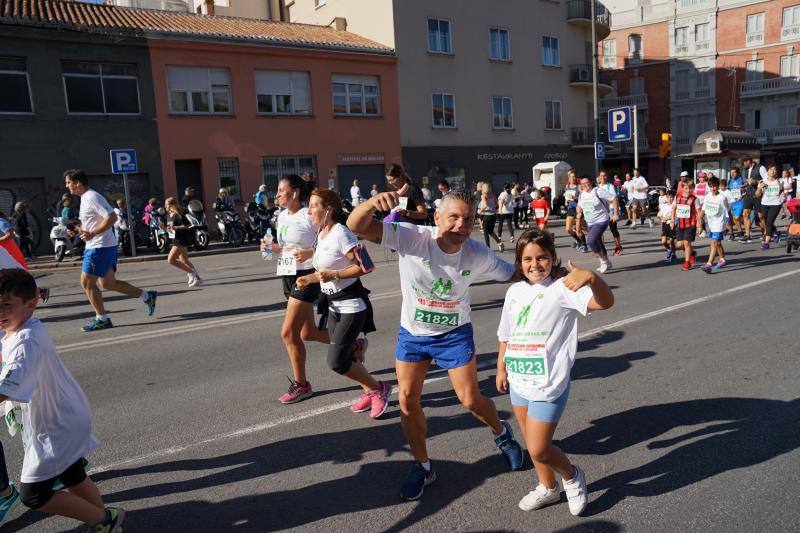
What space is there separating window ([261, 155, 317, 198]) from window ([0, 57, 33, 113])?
335 inches

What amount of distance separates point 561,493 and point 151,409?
3.48 meters

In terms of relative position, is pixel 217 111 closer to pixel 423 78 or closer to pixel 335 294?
pixel 423 78

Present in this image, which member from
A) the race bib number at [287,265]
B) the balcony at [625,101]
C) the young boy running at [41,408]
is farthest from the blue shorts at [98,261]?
the balcony at [625,101]

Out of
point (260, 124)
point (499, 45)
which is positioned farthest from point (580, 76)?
point (260, 124)

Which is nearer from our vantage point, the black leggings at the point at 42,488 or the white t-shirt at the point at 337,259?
the black leggings at the point at 42,488

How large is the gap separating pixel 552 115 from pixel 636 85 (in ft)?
70.6

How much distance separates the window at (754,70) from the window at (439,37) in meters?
30.6

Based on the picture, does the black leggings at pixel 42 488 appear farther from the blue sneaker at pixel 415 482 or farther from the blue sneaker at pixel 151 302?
the blue sneaker at pixel 151 302

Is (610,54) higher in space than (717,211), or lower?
higher

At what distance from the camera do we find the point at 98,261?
7734 millimetres

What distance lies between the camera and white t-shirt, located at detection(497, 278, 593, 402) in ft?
9.86

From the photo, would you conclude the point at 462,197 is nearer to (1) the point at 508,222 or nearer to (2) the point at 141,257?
(1) the point at 508,222

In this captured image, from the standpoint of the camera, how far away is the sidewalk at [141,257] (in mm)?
16266

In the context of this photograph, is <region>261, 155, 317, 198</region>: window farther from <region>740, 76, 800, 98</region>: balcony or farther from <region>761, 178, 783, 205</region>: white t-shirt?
<region>740, 76, 800, 98</region>: balcony
